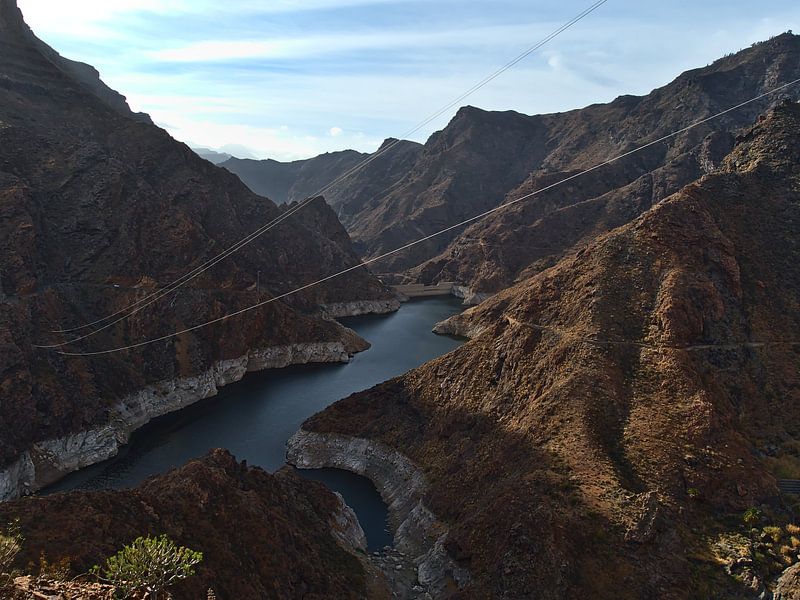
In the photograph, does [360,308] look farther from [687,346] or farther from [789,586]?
[789,586]

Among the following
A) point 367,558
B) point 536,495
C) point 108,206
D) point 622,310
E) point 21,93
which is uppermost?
point 21,93

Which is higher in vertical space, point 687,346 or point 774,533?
point 687,346

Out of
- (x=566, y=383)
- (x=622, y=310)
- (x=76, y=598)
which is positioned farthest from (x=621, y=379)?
(x=76, y=598)

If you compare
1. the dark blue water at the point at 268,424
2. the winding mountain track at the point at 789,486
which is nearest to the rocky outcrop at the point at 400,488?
the dark blue water at the point at 268,424

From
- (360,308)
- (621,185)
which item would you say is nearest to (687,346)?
(360,308)

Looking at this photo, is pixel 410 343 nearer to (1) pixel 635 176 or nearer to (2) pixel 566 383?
(2) pixel 566 383

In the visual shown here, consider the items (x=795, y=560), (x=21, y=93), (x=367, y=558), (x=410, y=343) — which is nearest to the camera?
(x=795, y=560)
